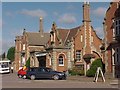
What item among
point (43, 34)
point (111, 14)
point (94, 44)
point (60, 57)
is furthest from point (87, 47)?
point (43, 34)

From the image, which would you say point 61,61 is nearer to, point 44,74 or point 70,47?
point 70,47

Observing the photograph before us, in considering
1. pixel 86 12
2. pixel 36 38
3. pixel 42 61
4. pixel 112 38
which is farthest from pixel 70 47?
pixel 36 38

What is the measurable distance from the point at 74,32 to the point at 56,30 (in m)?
3.73

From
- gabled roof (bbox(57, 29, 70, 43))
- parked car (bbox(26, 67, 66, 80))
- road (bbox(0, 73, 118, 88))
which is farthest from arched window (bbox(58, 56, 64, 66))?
road (bbox(0, 73, 118, 88))

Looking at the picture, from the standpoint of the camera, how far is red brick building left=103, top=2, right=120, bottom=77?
117ft

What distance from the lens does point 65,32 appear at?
209ft

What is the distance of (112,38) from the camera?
36969 millimetres

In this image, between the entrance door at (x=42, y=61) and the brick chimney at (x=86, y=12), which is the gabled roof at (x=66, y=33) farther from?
the entrance door at (x=42, y=61)

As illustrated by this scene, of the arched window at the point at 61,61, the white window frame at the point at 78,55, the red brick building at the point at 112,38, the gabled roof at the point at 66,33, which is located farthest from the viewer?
the gabled roof at the point at 66,33

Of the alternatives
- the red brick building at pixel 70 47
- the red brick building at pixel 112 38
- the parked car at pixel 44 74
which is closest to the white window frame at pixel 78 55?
the red brick building at pixel 70 47

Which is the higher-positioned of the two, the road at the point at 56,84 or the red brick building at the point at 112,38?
the red brick building at the point at 112,38

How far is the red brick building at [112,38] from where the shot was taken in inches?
1399

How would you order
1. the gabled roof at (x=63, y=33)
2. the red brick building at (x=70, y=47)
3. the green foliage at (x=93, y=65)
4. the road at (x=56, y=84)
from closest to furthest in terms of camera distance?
1. the road at (x=56, y=84)
2. the green foliage at (x=93, y=65)
3. the red brick building at (x=70, y=47)
4. the gabled roof at (x=63, y=33)

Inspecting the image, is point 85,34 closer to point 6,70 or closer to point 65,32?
point 65,32
